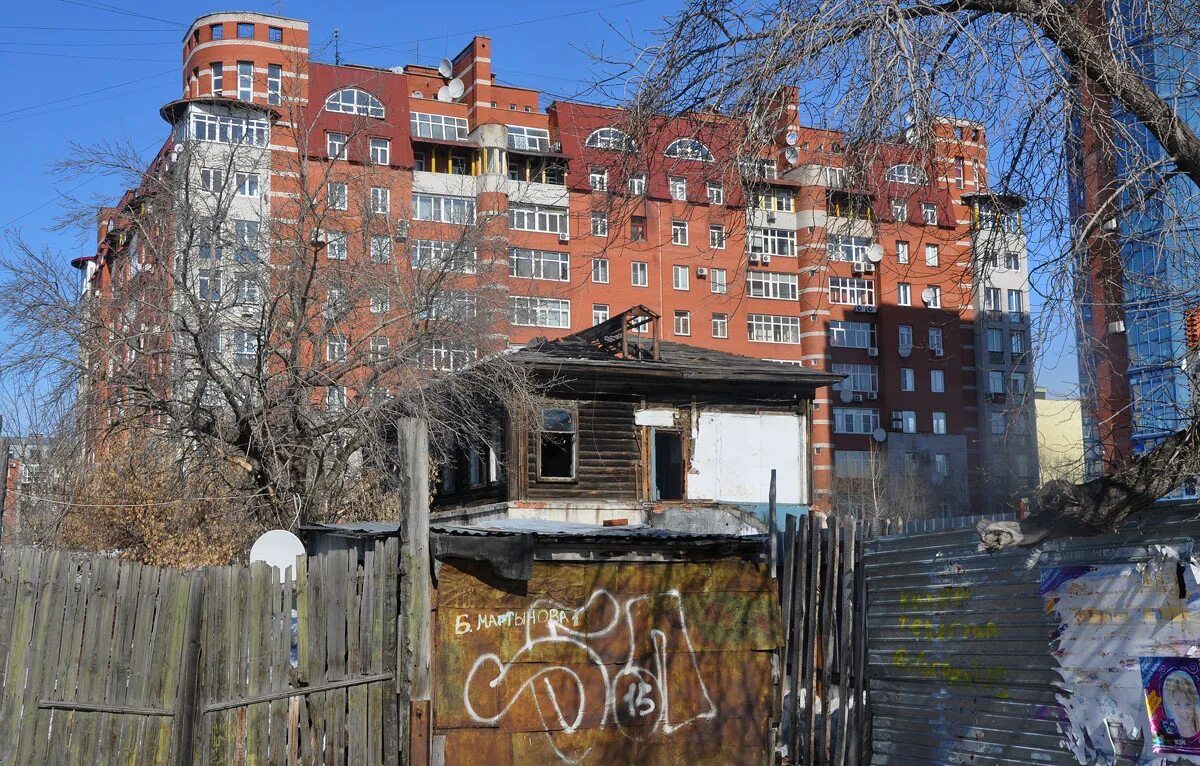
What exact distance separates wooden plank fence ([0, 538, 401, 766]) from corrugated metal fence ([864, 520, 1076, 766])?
14.3 ft

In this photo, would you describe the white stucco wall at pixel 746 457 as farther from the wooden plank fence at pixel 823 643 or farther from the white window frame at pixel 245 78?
the white window frame at pixel 245 78

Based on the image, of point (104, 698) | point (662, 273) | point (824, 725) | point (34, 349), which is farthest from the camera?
point (662, 273)

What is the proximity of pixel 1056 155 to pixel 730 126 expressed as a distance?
233 cm

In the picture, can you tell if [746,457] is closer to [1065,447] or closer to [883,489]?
[1065,447]

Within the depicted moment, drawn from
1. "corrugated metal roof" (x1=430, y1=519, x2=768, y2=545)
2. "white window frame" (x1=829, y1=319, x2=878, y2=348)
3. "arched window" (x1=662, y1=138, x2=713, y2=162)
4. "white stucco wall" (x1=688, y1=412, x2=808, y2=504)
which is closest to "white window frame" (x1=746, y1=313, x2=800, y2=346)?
"white window frame" (x1=829, y1=319, x2=878, y2=348)

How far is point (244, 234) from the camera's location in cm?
2294

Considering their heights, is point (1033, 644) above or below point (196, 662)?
above

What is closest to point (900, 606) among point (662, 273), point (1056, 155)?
point (1056, 155)

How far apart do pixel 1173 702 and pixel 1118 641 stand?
617 mm

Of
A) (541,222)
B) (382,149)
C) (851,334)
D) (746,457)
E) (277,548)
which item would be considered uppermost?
(382,149)

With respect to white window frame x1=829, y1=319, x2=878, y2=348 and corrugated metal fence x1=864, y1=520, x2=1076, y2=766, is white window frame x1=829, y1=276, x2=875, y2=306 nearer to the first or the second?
white window frame x1=829, y1=319, x2=878, y2=348

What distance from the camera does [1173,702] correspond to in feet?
26.4

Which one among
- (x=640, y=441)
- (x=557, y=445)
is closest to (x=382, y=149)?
(x=557, y=445)

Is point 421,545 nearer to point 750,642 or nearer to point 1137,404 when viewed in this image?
point 750,642
